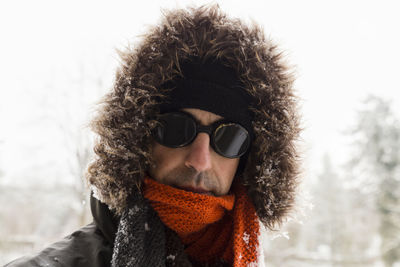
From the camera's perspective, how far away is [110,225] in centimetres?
144

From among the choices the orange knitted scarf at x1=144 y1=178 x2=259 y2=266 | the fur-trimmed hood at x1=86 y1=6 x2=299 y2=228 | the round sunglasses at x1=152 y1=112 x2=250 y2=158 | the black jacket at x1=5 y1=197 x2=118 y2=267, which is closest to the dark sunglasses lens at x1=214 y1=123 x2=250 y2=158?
the round sunglasses at x1=152 y1=112 x2=250 y2=158

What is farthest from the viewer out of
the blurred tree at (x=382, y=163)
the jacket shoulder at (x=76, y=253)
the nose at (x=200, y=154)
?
the blurred tree at (x=382, y=163)

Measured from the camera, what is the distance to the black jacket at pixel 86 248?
132 cm

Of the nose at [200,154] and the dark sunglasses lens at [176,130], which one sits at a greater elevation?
the dark sunglasses lens at [176,130]

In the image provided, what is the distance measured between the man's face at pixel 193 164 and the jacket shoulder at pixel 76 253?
45cm

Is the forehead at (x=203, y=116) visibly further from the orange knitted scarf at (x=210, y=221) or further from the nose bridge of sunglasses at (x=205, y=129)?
the orange knitted scarf at (x=210, y=221)

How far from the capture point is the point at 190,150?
147 cm

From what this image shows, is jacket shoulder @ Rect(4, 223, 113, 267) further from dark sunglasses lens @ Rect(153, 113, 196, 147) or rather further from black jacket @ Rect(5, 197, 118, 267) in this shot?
dark sunglasses lens @ Rect(153, 113, 196, 147)

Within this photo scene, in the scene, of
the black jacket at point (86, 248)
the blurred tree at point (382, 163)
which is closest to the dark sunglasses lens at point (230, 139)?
the black jacket at point (86, 248)

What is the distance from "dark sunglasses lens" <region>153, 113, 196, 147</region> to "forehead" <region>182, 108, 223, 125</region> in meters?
0.05

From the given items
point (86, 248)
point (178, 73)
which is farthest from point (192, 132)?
point (86, 248)

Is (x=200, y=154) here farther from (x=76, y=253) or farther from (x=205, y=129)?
(x=76, y=253)

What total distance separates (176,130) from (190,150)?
0.43 ft

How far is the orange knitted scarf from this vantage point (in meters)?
1.38
